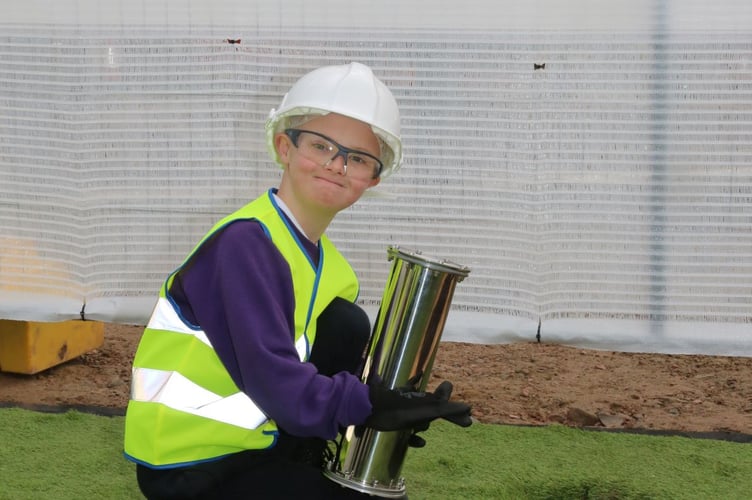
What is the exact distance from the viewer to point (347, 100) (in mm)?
1678

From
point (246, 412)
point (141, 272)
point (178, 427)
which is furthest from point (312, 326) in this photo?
point (141, 272)

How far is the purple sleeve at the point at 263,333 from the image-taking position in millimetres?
1475

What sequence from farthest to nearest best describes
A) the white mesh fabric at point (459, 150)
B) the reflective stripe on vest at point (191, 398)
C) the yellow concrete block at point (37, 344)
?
the yellow concrete block at point (37, 344), the white mesh fabric at point (459, 150), the reflective stripe on vest at point (191, 398)

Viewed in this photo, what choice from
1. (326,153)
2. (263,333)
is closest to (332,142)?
(326,153)

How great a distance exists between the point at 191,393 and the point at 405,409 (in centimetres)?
39

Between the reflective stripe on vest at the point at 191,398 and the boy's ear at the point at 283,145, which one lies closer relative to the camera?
the reflective stripe on vest at the point at 191,398

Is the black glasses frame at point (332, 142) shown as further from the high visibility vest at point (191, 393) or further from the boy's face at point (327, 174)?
the high visibility vest at point (191, 393)

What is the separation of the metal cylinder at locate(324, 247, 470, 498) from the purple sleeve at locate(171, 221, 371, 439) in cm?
21

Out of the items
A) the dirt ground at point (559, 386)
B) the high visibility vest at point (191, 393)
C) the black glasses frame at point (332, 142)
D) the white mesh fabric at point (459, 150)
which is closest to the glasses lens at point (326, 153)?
the black glasses frame at point (332, 142)

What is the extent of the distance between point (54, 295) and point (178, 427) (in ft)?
4.67

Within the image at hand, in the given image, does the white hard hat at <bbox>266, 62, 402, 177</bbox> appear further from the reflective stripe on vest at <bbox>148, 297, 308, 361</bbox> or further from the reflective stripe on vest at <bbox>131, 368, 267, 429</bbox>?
the reflective stripe on vest at <bbox>131, 368, 267, 429</bbox>

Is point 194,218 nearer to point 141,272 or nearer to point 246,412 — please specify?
point 141,272

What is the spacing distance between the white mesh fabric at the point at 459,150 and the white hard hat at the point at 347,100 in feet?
3.00

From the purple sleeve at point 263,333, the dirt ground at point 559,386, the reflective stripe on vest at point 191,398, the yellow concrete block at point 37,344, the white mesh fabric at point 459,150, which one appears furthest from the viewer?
the yellow concrete block at point 37,344
